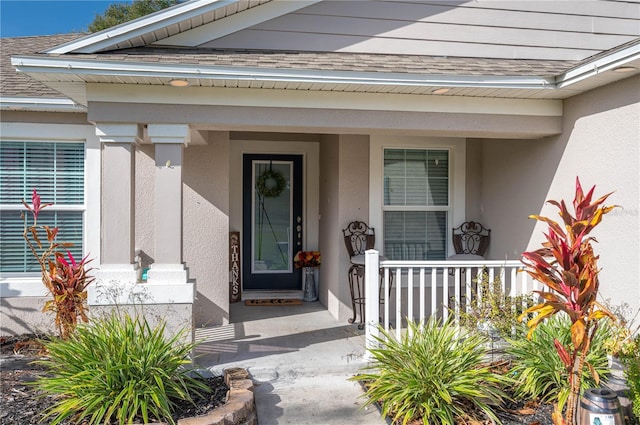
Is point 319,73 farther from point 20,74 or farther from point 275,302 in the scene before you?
point 20,74

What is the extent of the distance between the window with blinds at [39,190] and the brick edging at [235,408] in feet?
10.2

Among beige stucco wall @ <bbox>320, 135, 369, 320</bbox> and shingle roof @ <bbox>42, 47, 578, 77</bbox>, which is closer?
shingle roof @ <bbox>42, 47, 578, 77</bbox>

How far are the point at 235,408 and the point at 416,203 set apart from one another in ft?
13.7

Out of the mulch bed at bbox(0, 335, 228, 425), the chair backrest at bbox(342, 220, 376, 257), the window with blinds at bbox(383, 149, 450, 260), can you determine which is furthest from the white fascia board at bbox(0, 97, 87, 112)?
the window with blinds at bbox(383, 149, 450, 260)

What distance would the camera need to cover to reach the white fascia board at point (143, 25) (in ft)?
15.2

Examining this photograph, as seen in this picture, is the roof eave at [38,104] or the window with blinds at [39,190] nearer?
the roof eave at [38,104]

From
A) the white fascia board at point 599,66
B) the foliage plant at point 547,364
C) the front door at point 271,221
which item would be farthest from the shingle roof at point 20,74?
the foliage plant at point 547,364

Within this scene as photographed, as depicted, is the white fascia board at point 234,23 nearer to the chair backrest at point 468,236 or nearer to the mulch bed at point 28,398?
the mulch bed at point 28,398

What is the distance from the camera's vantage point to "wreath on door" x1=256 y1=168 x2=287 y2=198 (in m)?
8.27

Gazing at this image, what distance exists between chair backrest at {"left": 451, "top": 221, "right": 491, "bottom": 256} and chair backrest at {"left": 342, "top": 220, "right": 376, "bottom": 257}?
1.24 metres

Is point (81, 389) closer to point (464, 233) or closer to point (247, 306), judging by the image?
point (247, 306)

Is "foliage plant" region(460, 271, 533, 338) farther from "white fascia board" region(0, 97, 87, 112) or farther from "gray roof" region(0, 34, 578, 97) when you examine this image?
"white fascia board" region(0, 97, 87, 112)

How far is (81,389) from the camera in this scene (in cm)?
372

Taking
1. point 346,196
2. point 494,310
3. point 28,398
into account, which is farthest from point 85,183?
point 494,310
